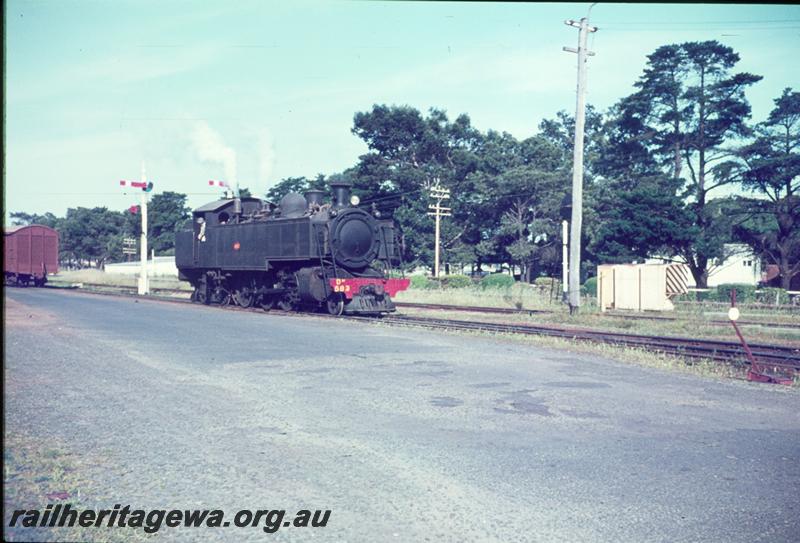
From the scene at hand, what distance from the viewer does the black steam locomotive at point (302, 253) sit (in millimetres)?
19531

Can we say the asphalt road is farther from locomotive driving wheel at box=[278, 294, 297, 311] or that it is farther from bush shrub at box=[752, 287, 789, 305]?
bush shrub at box=[752, 287, 789, 305]

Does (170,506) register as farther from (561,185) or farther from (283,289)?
(561,185)

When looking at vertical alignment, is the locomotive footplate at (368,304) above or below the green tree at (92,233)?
below

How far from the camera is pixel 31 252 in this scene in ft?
137

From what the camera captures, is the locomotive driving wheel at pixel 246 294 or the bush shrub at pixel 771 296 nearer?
the locomotive driving wheel at pixel 246 294

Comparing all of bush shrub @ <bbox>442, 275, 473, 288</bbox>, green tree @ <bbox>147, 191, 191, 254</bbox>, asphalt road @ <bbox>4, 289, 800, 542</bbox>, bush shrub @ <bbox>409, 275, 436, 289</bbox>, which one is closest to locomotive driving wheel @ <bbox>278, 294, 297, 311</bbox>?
asphalt road @ <bbox>4, 289, 800, 542</bbox>

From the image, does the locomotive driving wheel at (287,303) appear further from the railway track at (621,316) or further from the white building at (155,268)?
the white building at (155,268)

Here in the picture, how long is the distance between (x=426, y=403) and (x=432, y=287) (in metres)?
32.9

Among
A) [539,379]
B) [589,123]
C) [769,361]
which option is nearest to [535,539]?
[539,379]

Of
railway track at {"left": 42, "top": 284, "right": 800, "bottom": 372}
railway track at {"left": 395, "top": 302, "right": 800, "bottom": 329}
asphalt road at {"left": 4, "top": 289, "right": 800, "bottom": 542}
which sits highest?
railway track at {"left": 395, "top": 302, "right": 800, "bottom": 329}

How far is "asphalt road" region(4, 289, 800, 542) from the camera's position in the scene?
4672mm

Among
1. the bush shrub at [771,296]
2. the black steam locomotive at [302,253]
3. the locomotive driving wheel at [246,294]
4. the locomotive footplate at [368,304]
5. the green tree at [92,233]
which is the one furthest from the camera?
the green tree at [92,233]

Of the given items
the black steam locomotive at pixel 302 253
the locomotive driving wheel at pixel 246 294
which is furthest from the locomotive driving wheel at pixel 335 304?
the locomotive driving wheel at pixel 246 294

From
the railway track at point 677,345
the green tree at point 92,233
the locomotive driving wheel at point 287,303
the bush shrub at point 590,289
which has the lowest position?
the railway track at point 677,345
